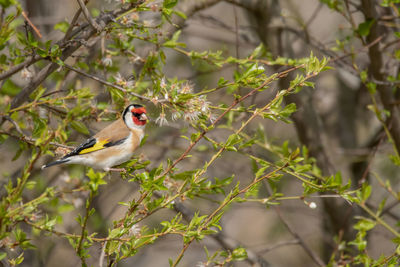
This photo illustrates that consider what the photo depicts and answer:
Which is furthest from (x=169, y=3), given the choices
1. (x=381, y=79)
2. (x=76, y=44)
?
(x=381, y=79)

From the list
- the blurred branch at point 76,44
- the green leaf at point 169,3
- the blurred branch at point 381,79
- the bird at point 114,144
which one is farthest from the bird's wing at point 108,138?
the blurred branch at point 381,79

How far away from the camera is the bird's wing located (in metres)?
3.14

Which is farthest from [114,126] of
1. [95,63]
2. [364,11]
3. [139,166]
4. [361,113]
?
[361,113]

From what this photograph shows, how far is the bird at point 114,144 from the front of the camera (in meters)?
3.03

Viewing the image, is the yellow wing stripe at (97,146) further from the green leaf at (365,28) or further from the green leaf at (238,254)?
the green leaf at (365,28)

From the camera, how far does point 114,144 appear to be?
3219 millimetres

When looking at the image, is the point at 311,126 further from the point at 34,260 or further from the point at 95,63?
the point at 34,260

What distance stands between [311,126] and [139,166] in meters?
2.35

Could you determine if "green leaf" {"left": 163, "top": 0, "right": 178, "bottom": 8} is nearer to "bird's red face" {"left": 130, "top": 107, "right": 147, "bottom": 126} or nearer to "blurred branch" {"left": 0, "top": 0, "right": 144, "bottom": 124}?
"blurred branch" {"left": 0, "top": 0, "right": 144, "bottom": 124}

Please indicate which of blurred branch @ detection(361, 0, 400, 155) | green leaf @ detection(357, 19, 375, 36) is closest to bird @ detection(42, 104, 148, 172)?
green leaf @ detection(357, 19, 375, 36)

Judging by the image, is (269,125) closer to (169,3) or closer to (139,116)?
(139,116)

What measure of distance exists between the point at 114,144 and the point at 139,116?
0.91 ft

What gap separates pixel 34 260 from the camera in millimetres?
4590

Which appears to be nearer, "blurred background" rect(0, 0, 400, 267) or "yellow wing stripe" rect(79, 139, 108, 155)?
"yellow wing stripe" rect(79, 139, 108, 155)
